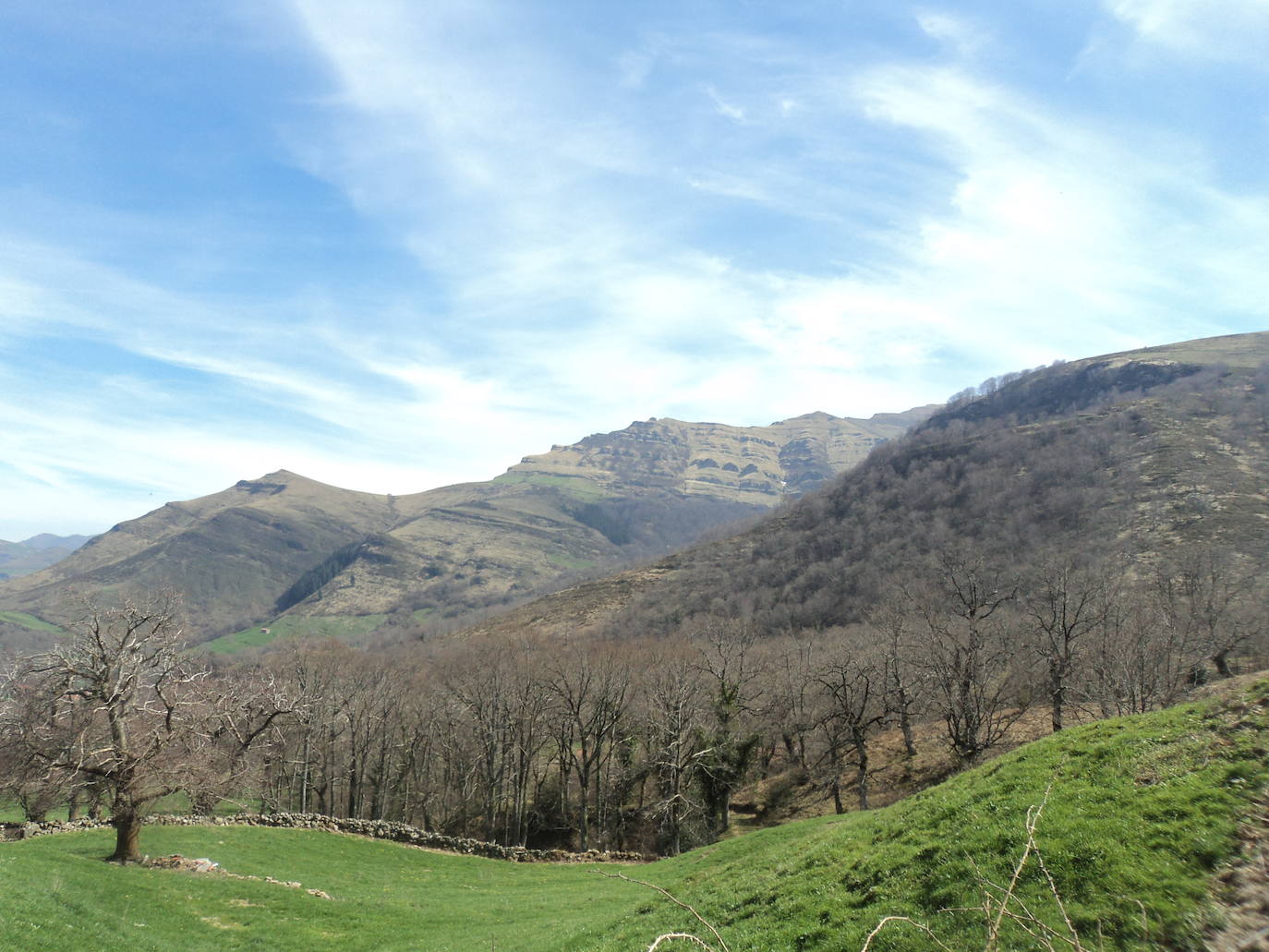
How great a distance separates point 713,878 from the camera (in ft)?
71.2

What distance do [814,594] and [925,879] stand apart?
12801 centimetres

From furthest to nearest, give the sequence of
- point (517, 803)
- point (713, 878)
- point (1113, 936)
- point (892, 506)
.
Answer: point (892, 506) < point (517, 803) < point (713, 878) < point (1113, 936)

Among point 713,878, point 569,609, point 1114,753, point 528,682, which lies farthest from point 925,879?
point 569,609

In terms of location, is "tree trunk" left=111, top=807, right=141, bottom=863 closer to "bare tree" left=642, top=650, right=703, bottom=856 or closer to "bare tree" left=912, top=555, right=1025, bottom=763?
"bare tree" left=642, top=650, right=703, bottom=856

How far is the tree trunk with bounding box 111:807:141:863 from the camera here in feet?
80.9

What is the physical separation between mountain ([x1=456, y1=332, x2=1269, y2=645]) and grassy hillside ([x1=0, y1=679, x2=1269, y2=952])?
276 ft

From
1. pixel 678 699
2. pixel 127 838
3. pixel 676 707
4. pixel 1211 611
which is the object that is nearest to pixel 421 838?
pixel 676 707

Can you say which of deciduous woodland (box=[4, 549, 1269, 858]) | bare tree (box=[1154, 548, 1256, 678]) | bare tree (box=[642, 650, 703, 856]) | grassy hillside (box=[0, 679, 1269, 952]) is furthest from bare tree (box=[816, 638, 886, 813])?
bare tree (box=[1154, 548, 1256, 678])

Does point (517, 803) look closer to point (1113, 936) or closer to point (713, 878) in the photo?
point (713, 878)

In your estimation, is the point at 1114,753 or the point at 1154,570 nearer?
the point at 1114,753

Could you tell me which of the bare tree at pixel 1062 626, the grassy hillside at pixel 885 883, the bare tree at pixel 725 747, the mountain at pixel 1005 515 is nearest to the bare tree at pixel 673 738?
the bare tree at pixel 725 747

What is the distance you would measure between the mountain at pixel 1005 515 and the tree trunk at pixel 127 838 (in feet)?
315

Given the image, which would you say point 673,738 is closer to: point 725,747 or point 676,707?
point 676,707

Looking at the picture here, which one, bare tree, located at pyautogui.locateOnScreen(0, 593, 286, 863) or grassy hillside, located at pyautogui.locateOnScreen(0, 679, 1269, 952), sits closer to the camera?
grassy hillside, located at pyautogui.locateOnScreen(0, 679, 1269, 952)
